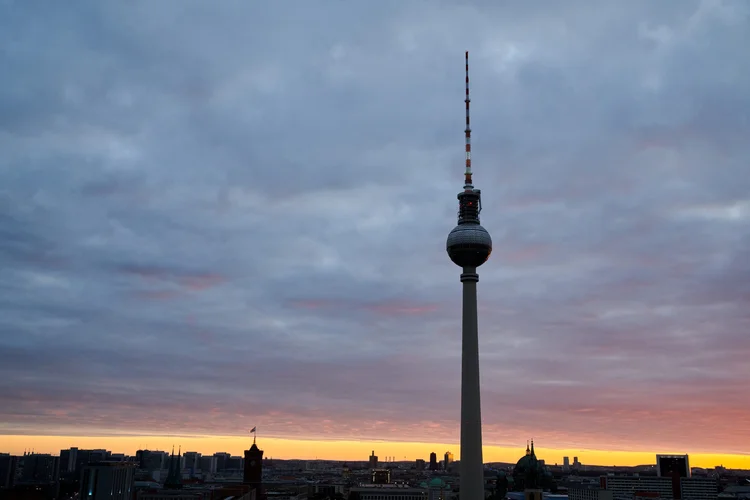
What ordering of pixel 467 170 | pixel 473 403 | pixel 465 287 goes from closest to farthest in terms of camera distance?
1. pixel 473 403
2. pixel 465 287
3. pixel 467 170

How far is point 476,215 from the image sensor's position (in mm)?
183625

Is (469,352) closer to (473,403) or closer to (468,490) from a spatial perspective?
(473,403)

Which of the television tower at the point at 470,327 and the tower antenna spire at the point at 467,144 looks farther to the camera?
the tower antenna spire at the point at 467,144

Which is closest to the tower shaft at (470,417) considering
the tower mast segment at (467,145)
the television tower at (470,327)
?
the television tower at (470,327)

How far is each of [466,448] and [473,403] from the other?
10089mm

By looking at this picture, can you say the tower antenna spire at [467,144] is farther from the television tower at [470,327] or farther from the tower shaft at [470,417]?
the tower shaft at [470,417]

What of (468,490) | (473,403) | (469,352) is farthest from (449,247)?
(468,490)

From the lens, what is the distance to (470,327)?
546 feet

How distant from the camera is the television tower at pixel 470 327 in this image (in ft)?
532

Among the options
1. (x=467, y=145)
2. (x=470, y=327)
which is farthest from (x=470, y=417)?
(x=467, y=145)

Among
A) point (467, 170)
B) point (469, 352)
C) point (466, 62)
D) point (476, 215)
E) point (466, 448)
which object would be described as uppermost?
point (466, 62)

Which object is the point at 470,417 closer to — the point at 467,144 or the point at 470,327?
the point at 470,327

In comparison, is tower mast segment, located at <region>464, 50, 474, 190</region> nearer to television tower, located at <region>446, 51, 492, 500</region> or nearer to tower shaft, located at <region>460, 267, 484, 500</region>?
television tower, located at <region>446, 51, 492, 500</region>

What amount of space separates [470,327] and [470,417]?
20.0 meters
